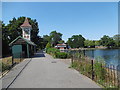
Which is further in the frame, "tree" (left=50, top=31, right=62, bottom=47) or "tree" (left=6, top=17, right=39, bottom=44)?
"tree" (left=50, top=31, right=62, bottom=47)

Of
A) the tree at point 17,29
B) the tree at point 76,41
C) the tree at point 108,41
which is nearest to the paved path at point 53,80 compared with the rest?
the tree at point 17,29

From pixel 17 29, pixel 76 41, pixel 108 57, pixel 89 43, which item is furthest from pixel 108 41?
pixel 108 57

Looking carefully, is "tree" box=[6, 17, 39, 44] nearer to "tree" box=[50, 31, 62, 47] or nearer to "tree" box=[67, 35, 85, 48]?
"tree" box=[67, 35, 85, 48]

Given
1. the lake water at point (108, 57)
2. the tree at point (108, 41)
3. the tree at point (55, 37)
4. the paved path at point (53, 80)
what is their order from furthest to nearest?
the tree at point (55, 37) → the tree at point (108, 41) → the lake water at point (108, 57) → the paved path at point (53, 80)

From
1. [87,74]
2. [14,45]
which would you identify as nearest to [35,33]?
[14,45]

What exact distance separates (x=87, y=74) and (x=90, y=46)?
118 metres

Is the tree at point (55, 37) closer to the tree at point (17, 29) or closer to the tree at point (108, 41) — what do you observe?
the tree at point (108, 41)

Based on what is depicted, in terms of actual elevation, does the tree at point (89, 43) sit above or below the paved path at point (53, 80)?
above

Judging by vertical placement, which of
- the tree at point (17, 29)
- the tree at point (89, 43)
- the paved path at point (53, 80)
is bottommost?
the paved path at point (53, 80)

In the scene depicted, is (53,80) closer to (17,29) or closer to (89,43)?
(17,29)

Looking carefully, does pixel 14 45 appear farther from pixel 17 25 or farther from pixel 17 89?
pixel 17 25

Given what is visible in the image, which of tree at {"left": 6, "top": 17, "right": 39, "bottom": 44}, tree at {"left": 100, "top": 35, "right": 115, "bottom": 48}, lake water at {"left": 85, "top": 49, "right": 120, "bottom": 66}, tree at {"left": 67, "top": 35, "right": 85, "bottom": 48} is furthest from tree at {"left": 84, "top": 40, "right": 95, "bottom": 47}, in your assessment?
lake water at {"left": 85, "top": 49, "right": 120, "bottom": 66}

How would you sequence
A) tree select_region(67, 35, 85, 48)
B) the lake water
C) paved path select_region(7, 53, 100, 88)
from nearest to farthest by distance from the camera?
paved path select_region(7, 53, 100, 88)
the lake water
tree select_region(67, 35, 85, 48)

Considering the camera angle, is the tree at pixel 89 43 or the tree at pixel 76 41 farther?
the tree at pixel 89 43
